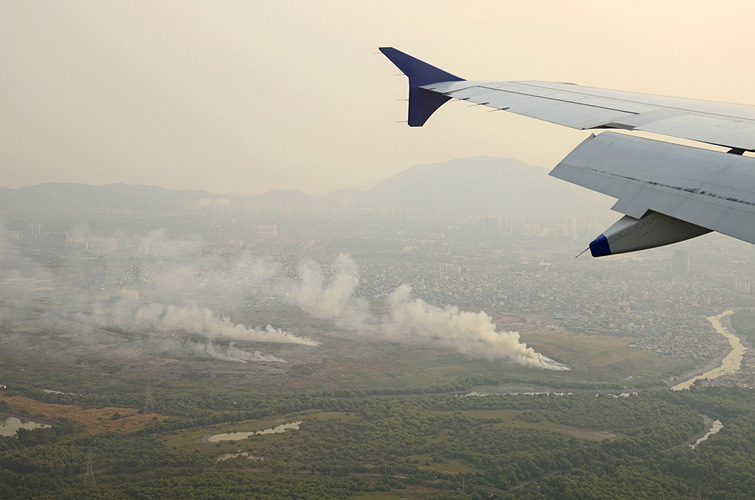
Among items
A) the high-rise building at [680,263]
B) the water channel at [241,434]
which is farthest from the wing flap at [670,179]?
the high-rise building at [680,263]

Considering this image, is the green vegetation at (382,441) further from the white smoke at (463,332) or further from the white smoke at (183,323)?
the white smoke at (183,323)

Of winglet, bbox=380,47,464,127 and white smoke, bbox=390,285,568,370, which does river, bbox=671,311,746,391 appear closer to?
white smoke, bbox=390,285,568,370

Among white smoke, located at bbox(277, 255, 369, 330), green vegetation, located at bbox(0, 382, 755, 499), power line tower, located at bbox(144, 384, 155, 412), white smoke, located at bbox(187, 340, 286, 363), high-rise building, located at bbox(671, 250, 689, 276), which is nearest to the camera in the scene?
green vegetation, located at bbox(0, 382, 755, 499)

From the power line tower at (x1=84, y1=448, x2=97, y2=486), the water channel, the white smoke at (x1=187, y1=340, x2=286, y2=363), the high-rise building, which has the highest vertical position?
the high-rise building

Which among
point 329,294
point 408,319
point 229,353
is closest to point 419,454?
point 229,353

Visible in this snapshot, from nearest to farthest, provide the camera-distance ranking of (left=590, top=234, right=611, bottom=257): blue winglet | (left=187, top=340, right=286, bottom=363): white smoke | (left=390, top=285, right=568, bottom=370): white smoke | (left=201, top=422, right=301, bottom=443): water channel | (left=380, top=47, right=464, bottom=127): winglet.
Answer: (left=590, top=234, right=611, bottom=257): blue winglet, (left=380, top=47, right=464, bottom=127): winglet, (left=201, top=422, right=301, bottom=443): water channel, (left=390, top=285, right=568, bottom=370): white smoke, (left=187, top=340, right=286, bottom=363): white smoke

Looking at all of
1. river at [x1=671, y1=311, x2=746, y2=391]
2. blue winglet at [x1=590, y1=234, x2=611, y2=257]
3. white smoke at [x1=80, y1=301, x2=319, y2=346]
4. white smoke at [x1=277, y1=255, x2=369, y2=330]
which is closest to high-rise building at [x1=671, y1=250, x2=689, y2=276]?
river at [x1=671, y1=311, x2=746, y2=391]
